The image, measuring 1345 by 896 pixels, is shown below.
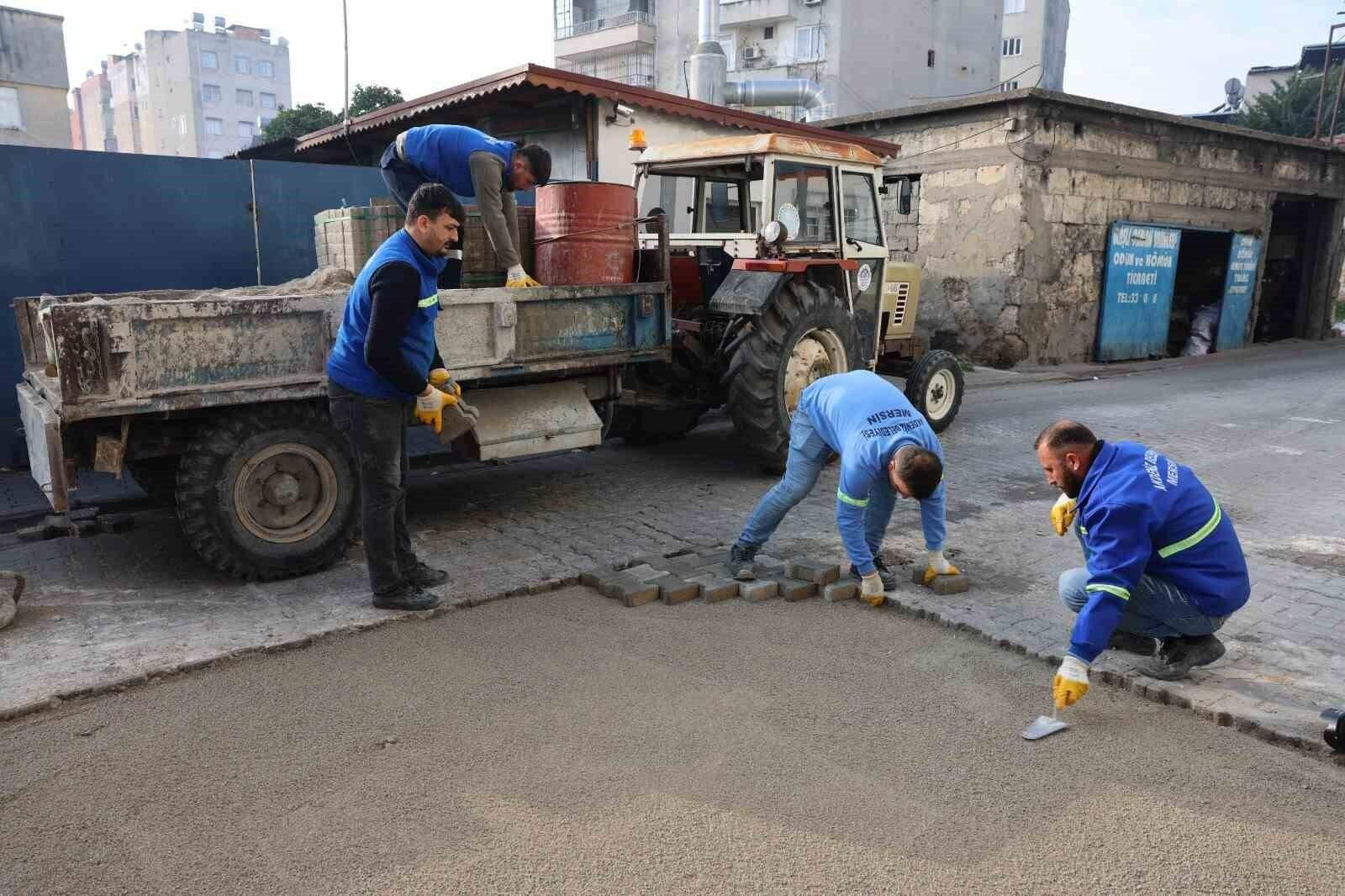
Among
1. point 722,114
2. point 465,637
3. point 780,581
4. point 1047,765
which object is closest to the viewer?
point 1047,765

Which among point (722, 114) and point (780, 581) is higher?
point (722, 114)

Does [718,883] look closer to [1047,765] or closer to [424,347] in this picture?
[1047,765]

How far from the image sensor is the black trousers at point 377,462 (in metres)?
4.42

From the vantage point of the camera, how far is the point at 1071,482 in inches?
138

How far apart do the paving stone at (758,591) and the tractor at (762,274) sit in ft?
7.64

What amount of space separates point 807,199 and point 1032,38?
4679 cm

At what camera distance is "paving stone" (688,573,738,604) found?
187 inches

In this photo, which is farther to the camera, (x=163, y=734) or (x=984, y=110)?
(x=984, y=110)

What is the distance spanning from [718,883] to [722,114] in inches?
437

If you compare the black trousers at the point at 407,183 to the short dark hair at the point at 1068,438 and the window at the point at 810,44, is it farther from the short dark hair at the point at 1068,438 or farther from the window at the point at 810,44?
the window at the point at 810,44

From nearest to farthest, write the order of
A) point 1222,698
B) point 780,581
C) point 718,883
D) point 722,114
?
point 718,883, point 1222,698, point 780,581, point 722,114

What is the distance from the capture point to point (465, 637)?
4.30 metres

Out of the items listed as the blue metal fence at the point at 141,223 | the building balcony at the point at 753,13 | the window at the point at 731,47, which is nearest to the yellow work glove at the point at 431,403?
the blue metal fence at the point at 141,223

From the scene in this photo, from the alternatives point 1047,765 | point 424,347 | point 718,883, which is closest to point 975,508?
point 1047,765
